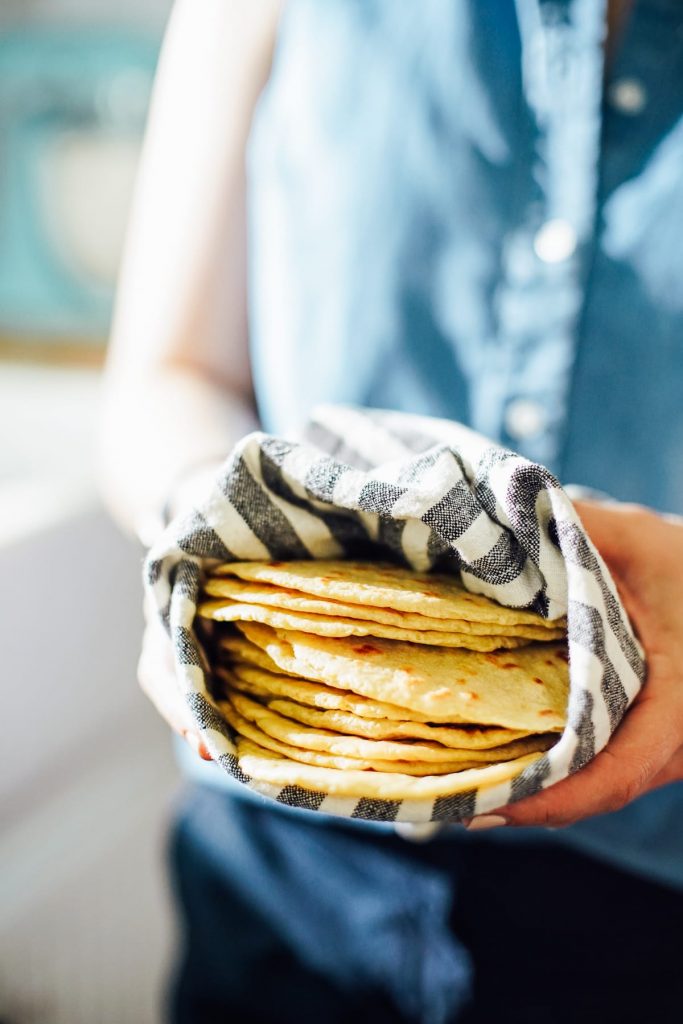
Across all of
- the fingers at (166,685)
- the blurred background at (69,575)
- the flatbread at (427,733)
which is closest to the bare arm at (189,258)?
the fingers at (166,685)

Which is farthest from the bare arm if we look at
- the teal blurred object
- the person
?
the teal blurred object

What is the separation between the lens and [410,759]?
0.41 metres

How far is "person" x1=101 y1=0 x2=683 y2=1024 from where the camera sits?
59cm

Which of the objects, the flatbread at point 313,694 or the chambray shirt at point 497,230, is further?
the chambray shirt at point 497,230

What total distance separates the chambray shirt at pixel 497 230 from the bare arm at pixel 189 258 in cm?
4

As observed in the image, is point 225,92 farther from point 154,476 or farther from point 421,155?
point 154,476

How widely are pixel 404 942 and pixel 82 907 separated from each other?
0.77 meters

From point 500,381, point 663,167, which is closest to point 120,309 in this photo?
point 500,381

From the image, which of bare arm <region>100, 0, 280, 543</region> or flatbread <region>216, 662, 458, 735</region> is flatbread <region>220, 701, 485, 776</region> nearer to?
flatbread <region>216, 662, 458, 735</region>

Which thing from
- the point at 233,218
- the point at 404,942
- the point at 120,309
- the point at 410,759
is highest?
the point at 233,218

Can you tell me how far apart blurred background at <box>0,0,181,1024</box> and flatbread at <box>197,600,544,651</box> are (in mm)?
771

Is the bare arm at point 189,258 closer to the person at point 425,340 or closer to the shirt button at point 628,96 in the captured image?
the person at point 425,340

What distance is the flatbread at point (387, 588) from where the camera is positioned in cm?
42

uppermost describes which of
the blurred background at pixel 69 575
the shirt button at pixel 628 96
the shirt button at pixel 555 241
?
the shirt button at pixel 628 96
